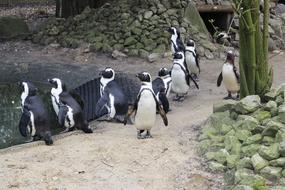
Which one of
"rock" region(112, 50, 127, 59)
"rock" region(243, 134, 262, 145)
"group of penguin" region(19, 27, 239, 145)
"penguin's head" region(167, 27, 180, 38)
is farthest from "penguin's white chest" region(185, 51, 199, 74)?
Answer: "rock" region(243, 134, 262, 145)

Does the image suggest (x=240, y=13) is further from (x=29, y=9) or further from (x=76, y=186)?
(x=29, y=9)

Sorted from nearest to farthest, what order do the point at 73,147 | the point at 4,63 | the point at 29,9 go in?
the point at 73,147 < the point at 4,63 < the point at 29,9

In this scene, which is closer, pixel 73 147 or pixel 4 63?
pixel 73 147

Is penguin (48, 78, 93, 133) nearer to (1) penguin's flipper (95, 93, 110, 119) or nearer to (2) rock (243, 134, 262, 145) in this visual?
(1) penguin's flipper (95, 93, 110, 119)

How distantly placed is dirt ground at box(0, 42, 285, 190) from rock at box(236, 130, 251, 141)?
40 cm

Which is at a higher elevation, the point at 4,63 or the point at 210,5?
the point at 210,5

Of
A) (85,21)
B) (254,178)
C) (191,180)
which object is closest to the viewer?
(254,178)

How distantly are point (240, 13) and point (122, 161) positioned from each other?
184 centimetres

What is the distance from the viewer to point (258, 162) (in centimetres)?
450

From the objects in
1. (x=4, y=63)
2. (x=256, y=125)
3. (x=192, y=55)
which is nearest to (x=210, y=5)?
(x=192, y=55)

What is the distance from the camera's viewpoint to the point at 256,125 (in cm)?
505

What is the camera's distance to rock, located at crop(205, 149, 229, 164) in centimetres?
479

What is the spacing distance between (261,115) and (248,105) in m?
0.21

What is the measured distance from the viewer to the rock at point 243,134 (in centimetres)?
498
